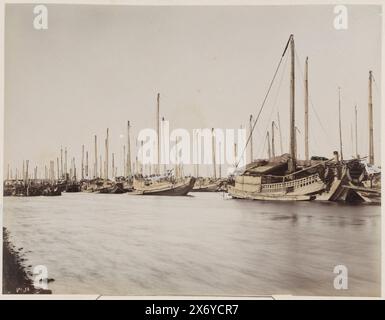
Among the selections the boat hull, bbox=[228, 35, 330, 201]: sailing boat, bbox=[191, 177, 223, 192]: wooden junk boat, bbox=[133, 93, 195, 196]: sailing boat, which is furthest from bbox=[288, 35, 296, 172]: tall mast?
bbox=[133, 93, 195, 196]: sailing boat

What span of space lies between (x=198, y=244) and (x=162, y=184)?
15.5 inches

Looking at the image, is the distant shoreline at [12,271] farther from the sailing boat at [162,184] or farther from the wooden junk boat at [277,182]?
the wooden junk boat at [277,182]

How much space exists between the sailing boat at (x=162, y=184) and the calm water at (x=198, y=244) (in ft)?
0.15

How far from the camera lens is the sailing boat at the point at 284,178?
3109mm

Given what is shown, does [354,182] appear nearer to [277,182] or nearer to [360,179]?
[360,179]

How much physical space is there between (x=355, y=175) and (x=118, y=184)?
1.34 m

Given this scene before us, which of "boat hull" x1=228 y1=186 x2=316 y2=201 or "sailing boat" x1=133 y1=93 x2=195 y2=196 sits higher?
"sailing boat" x1=133 y1=93 x2=195 y2=196

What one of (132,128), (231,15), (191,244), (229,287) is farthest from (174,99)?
(229,287)

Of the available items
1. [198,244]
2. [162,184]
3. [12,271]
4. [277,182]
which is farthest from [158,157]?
[12,271]

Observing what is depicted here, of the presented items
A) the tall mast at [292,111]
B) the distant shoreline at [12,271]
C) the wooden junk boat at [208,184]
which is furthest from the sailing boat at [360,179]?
the distant shoreline at [12,271]

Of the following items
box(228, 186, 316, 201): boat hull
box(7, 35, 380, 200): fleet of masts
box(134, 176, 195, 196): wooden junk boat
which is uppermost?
box(7, 35, 380, 200): fleet of masts

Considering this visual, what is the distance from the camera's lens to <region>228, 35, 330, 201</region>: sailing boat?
10.2 ft

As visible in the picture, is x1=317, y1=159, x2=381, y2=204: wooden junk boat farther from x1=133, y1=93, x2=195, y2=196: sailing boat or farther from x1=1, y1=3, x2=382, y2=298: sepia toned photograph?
x1=133, y1=93, x2=195, y2=196: sailing boat

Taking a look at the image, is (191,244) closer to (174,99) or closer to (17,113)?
(174,99)
